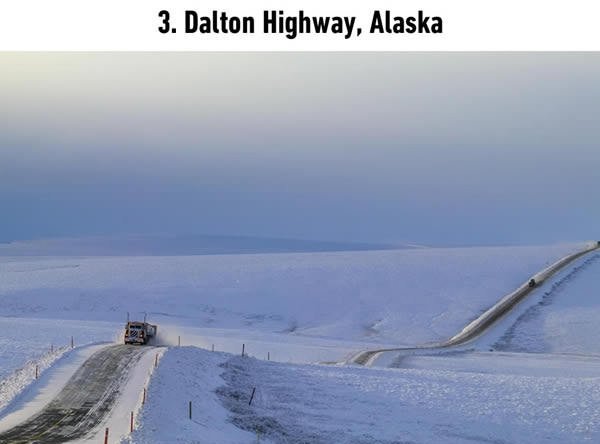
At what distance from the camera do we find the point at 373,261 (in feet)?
382

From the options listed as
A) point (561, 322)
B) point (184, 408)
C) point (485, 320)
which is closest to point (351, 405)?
point (184, 408)

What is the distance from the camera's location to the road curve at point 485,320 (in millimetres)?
62156

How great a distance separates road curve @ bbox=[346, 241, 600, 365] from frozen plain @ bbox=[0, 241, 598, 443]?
69.3 inches

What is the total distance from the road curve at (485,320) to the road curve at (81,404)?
17718 mm

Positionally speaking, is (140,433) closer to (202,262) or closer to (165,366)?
(165,366)

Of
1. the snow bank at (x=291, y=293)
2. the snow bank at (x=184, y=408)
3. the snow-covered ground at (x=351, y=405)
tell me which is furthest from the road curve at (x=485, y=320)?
the snow bank at (x=184, y=408)

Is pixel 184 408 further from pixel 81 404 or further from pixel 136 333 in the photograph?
pixel 136 333

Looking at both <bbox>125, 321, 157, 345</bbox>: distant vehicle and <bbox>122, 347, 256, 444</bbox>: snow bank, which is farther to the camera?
<bbox>125, 321, 157, 345</bbox>: distant vehicle

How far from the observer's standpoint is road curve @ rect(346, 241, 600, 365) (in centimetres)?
6216

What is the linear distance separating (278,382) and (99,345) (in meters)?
15.1

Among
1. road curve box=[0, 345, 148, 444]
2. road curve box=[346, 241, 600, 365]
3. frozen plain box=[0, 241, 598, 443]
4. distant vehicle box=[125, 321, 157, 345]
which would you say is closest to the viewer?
road curve box=[0, 345, 148, 444]

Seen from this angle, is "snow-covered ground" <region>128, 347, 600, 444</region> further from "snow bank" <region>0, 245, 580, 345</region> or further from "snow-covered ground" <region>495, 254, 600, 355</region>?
"snow bank" <region>0, 245, 580, 345</region>

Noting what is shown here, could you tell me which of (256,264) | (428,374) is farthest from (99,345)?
(256,264)

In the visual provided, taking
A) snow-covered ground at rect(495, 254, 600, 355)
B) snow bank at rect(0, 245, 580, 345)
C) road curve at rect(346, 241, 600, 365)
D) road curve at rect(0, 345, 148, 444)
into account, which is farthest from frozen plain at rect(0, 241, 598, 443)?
snow-covered ground at rect(495, 254, 600, 355)
